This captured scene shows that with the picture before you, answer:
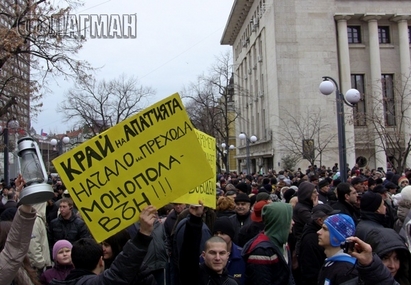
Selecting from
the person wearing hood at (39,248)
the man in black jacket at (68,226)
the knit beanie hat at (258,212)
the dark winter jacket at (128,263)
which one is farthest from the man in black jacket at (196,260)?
the man in black jacket at (68,226)

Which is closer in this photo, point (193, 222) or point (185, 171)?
point (185, 171)

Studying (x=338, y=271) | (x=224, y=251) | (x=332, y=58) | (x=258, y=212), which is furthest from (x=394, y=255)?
(x=332, y=58)

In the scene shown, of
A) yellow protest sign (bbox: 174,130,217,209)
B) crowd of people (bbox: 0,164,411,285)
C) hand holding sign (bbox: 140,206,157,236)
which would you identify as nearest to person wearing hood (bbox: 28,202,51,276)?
crowd of people (bbox: 0,164,411,285)

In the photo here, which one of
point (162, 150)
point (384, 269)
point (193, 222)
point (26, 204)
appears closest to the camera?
point (384, 269)

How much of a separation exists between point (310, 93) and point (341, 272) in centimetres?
3595

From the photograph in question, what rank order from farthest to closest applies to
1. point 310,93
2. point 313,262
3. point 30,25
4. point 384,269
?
point 310,93 < point 30,25 < point 313,262 < point 384,269

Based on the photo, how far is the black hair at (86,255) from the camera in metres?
3.45

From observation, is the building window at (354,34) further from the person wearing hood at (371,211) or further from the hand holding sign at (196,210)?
the hand holding sign at (196,210)

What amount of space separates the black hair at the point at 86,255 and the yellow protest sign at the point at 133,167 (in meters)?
0.29

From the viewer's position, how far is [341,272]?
12.1 feet

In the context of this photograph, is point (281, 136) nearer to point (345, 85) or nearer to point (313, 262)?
point (345, 85)

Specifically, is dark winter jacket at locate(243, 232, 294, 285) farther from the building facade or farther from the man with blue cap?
the building facade

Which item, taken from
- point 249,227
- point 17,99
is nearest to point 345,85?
point 17,99

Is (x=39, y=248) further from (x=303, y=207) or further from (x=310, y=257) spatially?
(x=303, y=207)
